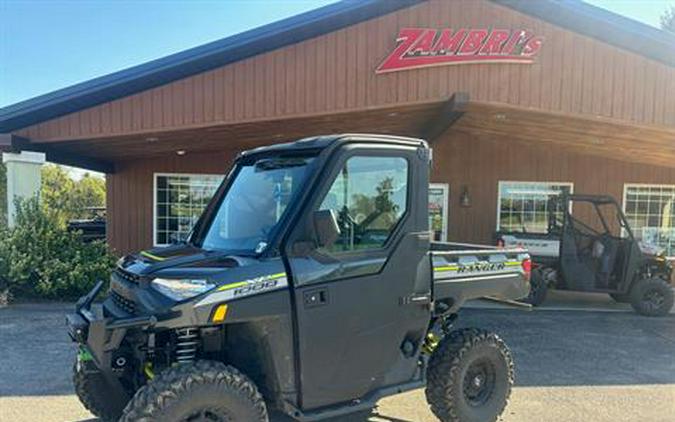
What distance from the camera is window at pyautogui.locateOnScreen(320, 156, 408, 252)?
3.21 m

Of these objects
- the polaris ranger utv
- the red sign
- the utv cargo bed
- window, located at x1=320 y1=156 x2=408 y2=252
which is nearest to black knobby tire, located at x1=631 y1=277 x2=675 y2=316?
the red sign

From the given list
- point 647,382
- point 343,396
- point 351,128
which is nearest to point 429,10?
point 351,128

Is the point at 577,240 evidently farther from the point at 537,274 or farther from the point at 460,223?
the point at 460,223

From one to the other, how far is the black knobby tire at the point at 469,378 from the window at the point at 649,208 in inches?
382

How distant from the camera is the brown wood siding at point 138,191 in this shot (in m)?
11.5

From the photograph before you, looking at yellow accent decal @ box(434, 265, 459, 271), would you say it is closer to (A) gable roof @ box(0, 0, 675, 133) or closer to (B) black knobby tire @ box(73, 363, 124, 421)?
(B) black knobby tire @ box(73, 363, 124, 421)

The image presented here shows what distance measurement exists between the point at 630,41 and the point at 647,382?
5.57 meters

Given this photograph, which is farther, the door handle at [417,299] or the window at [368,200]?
the door handle at [417,299]

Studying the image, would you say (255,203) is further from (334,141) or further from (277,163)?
(334,141)

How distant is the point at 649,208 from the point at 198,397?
12.5 m

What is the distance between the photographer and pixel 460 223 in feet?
37.8

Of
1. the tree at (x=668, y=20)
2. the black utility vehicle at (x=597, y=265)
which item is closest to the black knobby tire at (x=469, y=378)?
the black utility vehicle at (x=597, y=265)

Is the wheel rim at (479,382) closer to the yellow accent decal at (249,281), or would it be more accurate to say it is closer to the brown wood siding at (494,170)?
the yellow accent decal at (249,281)

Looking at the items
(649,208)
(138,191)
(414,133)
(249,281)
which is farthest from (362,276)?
(649,208)
